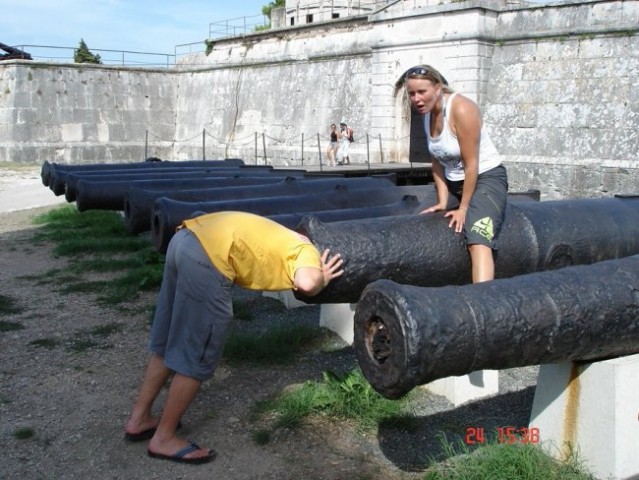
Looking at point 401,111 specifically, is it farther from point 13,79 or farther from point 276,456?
point 276,456

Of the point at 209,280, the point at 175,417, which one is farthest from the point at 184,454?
the point at 209,280

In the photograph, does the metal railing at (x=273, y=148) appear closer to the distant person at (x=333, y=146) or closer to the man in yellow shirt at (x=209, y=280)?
the distant person at (x=333, y=146)

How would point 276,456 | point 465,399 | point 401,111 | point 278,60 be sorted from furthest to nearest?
point 278,60 < point 401,111 < point 465,399 < point 276,456

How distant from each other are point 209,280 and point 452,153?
3.82 ft

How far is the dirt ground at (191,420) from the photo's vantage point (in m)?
3.12

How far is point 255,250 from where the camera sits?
2.89 m

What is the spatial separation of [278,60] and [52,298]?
51.4ft

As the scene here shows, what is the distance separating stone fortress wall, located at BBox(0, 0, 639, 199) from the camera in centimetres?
1292

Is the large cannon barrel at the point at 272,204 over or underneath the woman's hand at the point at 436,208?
underneath

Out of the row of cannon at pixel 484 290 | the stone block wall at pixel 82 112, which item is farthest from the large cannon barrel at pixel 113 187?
the stone block wall at pixel 82 112

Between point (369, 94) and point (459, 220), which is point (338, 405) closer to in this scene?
point (459, 220)

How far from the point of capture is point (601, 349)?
107 inches

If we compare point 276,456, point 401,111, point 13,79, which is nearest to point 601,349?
point 276,456
